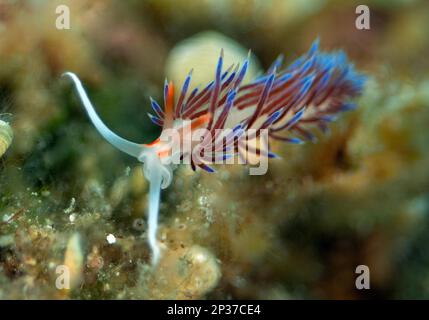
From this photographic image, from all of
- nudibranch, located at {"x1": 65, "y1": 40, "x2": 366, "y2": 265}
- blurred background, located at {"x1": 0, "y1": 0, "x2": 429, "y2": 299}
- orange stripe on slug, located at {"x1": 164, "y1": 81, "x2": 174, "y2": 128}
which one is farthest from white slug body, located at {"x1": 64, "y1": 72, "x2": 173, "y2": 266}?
blurred background, located at {"x1": 0, "y1": 0, "x2": 429, "y2": 299}

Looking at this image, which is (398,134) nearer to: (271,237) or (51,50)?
(271,237)

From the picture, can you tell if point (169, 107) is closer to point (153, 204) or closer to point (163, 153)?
point (163, 153)

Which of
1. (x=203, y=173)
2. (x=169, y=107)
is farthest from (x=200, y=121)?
(x=203, y=173)

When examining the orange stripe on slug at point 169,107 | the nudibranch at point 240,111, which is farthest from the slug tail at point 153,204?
the orange stripe on slug at point 169,107

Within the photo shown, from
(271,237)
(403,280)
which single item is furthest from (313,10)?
(403,280)

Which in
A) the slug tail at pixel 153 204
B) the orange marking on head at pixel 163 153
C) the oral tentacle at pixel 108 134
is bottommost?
the slug tail at pixel 153 204

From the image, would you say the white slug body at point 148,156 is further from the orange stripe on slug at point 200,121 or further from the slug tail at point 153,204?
the orange stripe on slug at point 200,121
